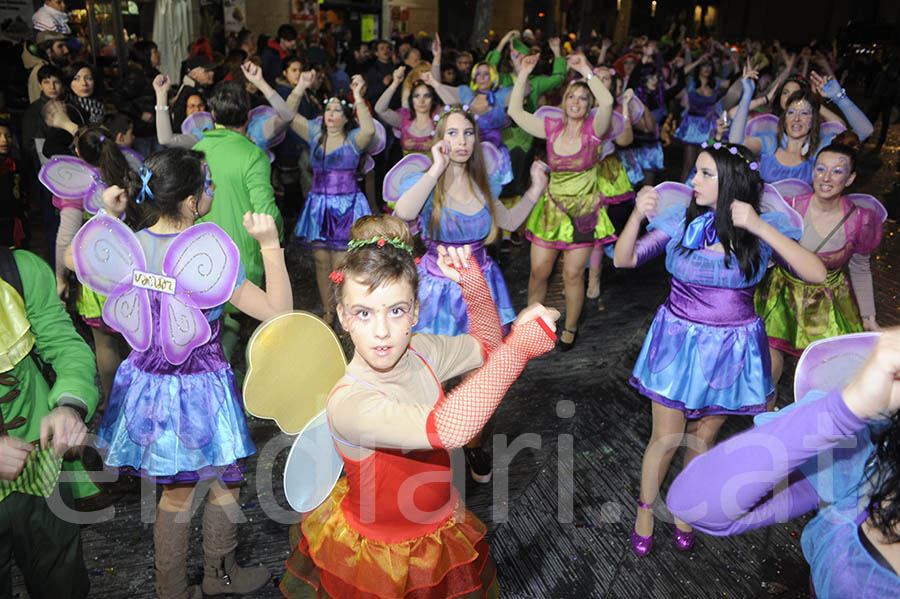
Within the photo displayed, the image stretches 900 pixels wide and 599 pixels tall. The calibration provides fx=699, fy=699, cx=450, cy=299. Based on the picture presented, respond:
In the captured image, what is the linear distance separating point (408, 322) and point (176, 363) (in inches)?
36.6

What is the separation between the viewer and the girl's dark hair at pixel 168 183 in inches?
86.1

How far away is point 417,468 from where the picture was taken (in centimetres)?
175

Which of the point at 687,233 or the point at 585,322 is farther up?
the point at 687,233

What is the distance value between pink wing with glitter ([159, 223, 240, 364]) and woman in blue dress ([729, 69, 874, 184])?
322cm

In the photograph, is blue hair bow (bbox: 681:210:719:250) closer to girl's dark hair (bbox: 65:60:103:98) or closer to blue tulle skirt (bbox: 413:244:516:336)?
blue tulle skirt (bbox: 413:244:516:336)

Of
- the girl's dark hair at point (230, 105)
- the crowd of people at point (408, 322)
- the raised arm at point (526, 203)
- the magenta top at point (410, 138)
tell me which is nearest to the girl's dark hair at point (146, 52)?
the crowd of people at point (408, 322)

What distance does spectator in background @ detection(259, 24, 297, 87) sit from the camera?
27.6 feet

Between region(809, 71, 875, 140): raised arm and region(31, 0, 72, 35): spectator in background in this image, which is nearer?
region(809, 71, 875, 140): raised arm

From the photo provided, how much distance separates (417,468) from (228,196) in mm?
2423

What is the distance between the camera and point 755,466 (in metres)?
1.13

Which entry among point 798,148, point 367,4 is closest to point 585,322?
point 798,148

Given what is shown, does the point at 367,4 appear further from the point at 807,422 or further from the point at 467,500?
the point at 807,422

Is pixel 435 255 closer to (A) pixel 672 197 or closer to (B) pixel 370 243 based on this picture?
(A) pixel 672 197

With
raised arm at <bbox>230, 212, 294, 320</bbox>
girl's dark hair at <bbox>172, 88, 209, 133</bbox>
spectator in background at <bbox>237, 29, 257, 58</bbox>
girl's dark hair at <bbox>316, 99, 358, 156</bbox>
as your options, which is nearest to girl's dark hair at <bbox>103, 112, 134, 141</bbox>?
girl's dark hair at <bbox>172, 88, 209, 133</bbox>
